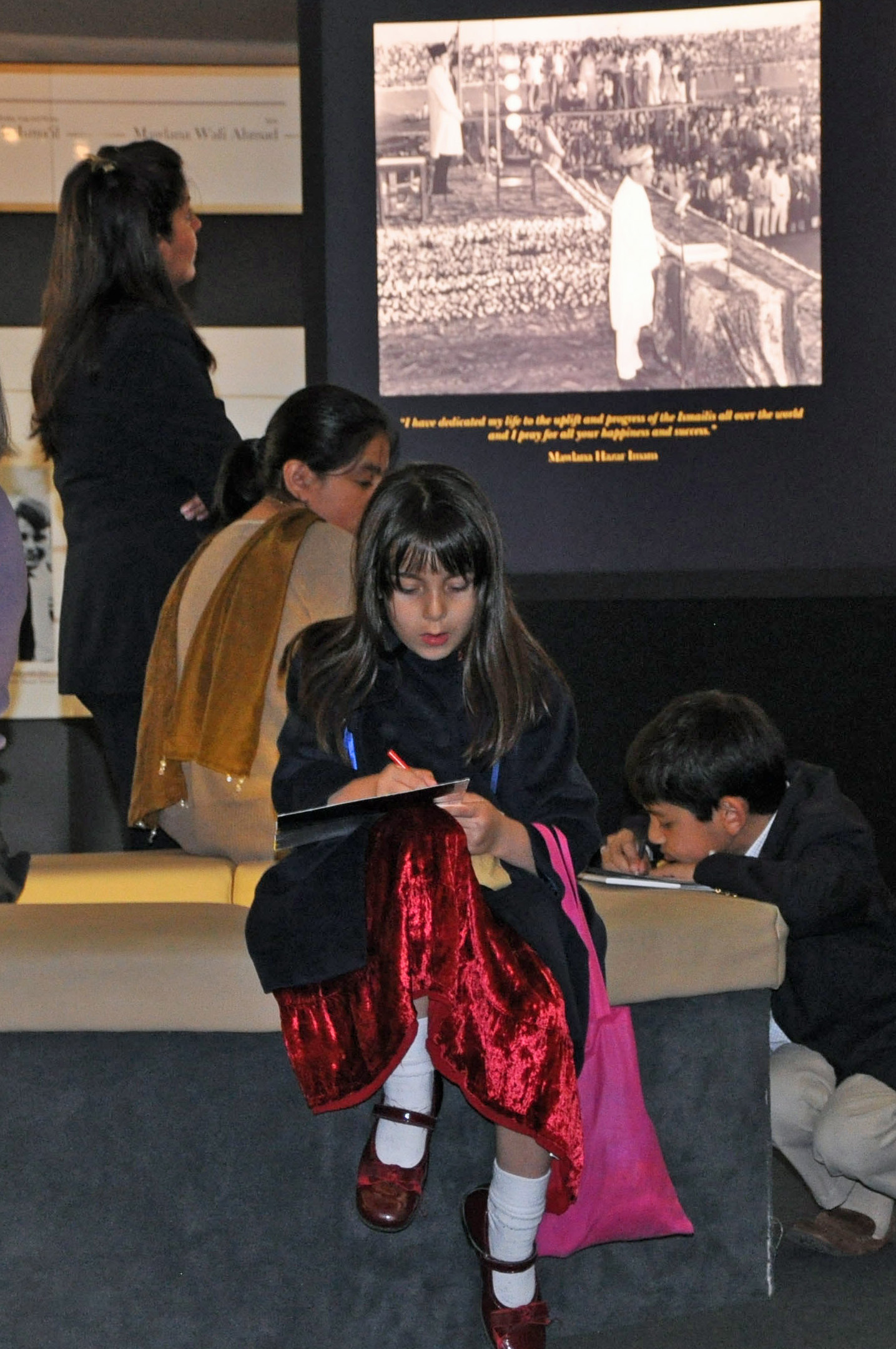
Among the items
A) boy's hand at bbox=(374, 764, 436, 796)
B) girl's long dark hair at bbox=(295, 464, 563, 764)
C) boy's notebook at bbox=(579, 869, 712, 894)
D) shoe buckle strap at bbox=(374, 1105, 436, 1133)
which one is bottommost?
shoe buckle strap at bbox=(374, 1105, 436, 1133)

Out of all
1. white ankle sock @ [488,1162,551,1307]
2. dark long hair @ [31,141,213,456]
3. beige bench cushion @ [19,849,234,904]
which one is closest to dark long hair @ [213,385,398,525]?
dark long hair @ [31,141,213,456]

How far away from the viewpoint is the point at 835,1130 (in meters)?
2.36

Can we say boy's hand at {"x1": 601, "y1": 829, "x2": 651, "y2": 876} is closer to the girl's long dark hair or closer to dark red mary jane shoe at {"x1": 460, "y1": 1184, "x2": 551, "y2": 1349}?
the girl's long dark hair

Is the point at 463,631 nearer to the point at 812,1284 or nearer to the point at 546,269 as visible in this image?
the point at 812,1284

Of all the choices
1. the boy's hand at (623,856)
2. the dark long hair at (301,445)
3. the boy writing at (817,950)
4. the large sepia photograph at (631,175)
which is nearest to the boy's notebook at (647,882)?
the boy writing at (817,950)

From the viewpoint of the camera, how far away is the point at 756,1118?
2221 millimetres

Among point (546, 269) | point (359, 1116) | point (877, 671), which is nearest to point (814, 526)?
point (877, 671)

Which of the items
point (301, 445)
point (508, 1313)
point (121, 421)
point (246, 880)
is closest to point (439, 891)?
point (508, 1313)

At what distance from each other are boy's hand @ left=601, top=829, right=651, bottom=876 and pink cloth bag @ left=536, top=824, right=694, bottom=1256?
2.10ft

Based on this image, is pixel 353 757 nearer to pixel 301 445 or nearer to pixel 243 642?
pixel 243 642

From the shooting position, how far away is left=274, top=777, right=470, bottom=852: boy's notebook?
1.82 meters

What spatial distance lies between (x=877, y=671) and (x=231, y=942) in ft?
7.76

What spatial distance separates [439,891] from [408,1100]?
285 mm

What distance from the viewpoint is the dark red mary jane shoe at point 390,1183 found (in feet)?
6.32
